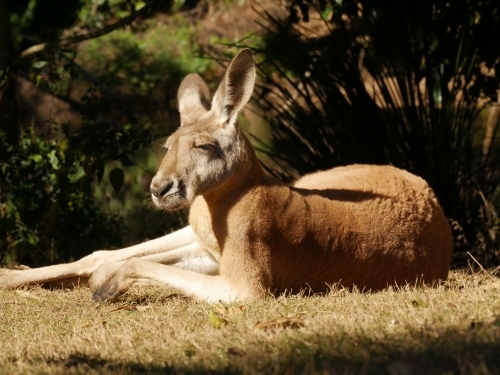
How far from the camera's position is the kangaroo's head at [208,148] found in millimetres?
5164

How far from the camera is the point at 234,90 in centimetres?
548

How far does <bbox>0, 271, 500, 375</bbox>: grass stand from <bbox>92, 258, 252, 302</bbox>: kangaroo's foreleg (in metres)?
0.08

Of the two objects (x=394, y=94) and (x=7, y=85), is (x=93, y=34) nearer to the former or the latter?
(x=7, y=85)

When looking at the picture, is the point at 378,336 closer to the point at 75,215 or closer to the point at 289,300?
the point at 289,300

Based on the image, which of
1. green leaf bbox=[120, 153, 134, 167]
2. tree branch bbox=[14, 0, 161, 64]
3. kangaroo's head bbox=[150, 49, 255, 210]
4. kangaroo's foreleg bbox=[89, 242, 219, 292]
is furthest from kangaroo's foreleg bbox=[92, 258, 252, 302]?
tree branch bbox=[14, 0, 161, 64]

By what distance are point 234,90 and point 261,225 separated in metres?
0.84

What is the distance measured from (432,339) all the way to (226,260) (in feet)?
5.93

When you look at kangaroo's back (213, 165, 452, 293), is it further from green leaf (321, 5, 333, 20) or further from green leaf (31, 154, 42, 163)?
green leaf (31, 154, 42, 163)

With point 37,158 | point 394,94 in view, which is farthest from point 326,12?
point 37,158

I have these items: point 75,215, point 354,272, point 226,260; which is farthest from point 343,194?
point 75,215

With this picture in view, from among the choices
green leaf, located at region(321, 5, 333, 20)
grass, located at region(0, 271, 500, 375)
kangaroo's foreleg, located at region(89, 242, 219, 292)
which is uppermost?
green leaf, located at region(321, 5, 333, 20)

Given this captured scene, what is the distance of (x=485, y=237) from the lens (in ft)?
24.7

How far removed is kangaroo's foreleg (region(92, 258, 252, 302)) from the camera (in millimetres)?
5176

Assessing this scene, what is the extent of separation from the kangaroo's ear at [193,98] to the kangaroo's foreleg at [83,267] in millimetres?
814
